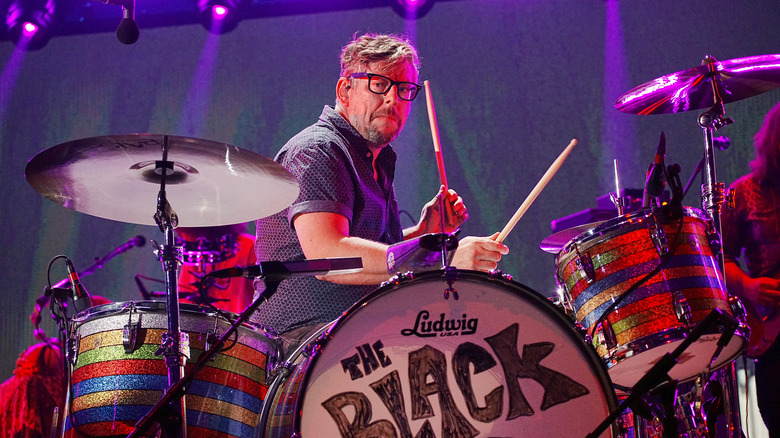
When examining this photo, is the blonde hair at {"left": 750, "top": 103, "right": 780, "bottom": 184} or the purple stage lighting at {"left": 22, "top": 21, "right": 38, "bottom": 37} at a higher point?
the purple stage lighting at {"left": 22, "top": 21, "right": 38, "bottom": 37}

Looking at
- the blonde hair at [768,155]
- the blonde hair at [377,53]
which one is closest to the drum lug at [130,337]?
the blonde hair at [377,53]

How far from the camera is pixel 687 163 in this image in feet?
16.5

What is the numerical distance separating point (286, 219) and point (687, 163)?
354 cm

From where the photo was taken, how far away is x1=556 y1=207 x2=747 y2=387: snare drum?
2.09 m

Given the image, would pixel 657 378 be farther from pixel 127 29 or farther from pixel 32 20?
pixel 32 20

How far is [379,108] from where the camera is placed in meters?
2.58

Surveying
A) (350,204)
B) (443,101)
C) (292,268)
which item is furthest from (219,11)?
(292,268)

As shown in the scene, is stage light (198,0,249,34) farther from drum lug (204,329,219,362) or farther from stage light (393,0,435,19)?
drum lug (204,329,219,362)

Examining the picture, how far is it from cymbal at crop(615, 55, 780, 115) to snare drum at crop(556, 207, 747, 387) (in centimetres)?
74

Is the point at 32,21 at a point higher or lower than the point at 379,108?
higher

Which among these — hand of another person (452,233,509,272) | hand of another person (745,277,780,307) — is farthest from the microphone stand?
hand of another person (745,277,780,307)

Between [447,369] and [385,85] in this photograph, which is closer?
[447,369]

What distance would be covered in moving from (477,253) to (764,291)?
166 cm

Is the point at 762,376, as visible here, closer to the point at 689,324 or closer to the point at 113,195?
the point at 689,324
